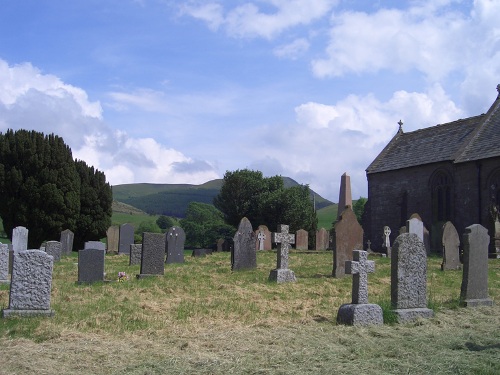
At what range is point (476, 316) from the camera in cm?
882

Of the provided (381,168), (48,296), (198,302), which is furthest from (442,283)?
(381,168)

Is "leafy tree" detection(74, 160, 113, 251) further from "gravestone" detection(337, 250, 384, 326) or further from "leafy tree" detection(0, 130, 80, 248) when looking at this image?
"gravestone" detection(337, 250, 384, 326)

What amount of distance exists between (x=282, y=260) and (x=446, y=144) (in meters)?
24.9

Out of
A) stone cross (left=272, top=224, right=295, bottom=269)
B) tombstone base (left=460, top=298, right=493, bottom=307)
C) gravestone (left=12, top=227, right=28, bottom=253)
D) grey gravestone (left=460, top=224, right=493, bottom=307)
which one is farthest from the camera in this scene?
gravestone (left=12, top=227, right=28, bottom=253)

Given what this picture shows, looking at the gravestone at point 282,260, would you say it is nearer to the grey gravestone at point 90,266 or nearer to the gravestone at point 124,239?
the grey gravestone at point 90,266

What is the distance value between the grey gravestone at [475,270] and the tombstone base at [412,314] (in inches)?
58.7

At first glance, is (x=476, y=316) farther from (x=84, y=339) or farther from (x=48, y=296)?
(x=48, y=296)

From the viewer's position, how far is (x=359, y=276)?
330 inches

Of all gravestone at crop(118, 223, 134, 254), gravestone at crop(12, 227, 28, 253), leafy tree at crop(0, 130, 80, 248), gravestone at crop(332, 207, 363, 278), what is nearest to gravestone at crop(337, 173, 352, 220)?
gravestone at crop(118, 223, 134, 254)

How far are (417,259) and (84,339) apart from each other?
16.9ft

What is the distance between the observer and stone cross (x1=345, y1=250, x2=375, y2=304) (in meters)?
8.27

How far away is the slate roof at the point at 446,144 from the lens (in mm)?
32188

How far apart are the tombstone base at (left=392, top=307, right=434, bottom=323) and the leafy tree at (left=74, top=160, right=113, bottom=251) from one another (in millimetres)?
28833

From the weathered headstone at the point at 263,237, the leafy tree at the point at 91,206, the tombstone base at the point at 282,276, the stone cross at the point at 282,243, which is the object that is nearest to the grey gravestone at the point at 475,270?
the tombstone base at the point at 282,276
